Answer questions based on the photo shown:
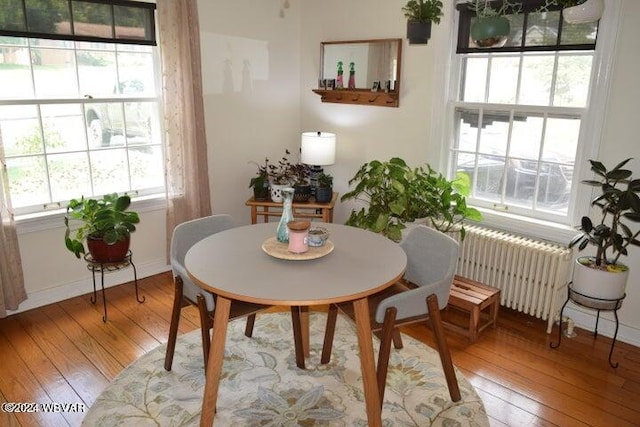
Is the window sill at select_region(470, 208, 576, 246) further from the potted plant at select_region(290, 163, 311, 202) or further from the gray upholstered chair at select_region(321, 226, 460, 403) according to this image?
the potted plant at select_region(290, 163, 311, 202)

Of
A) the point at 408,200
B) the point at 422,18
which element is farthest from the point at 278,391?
the point at 422,18

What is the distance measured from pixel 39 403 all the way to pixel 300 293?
156 centimetres

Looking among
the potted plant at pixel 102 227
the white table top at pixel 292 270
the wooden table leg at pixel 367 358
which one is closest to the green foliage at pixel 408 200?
the white table top at pixel 292 270

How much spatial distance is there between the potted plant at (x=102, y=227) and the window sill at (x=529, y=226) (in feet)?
8.21

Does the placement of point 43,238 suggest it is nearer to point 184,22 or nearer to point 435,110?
point 184,22

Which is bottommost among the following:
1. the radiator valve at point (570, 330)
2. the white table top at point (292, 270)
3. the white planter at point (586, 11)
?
the radiator valve at point (570, 330)

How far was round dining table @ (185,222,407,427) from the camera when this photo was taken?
1.94m

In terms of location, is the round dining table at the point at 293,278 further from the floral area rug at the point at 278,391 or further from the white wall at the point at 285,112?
the white wall at the point at 285,112

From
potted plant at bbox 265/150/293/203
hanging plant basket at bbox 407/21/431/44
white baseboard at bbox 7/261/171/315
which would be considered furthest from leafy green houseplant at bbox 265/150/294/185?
hanging plant basket at bbox 407/21/431/44

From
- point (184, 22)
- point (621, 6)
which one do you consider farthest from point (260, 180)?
point (621, 6)

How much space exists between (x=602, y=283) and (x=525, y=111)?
4.02 ft

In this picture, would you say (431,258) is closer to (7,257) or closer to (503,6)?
(503,6)

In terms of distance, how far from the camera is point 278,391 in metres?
2.49

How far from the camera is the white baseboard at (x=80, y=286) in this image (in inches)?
133
